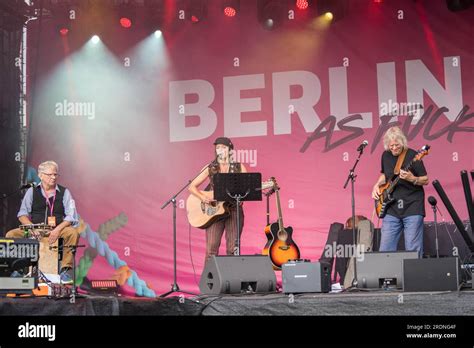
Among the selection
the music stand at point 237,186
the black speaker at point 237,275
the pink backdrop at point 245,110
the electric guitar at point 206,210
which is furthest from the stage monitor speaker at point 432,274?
the pink backdrop at point 245,110

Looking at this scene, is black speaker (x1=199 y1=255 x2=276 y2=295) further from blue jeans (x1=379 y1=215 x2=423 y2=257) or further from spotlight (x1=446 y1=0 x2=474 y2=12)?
spotlight (x1=446 y1=0 x2=474 y2=12)

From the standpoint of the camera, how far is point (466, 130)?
953 cm

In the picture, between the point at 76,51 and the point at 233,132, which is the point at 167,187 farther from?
the point at 76,51

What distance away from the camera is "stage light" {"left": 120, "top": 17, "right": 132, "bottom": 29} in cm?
1091

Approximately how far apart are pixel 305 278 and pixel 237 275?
594 mm

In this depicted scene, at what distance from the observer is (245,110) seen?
1045cm

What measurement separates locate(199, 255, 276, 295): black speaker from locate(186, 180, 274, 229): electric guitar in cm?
162

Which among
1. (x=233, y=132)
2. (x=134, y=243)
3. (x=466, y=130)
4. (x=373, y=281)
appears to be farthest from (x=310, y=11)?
(x=373, y=281)

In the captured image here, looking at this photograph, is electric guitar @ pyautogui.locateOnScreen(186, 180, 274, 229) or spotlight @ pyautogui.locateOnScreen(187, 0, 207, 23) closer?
electric guitar @ pyautogui.locateOnScreen(186, 180, 274, 229)

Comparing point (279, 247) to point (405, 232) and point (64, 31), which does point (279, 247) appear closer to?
point (405, 232)

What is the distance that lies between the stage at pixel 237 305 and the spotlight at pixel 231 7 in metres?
5.60

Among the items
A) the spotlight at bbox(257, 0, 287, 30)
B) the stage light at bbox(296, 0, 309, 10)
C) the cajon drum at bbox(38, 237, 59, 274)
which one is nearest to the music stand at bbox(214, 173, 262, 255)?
the cajon drum at bbox(38, 237, 59, 274)

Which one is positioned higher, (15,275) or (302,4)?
(302,4)

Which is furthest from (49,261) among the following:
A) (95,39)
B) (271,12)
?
(271,12)
